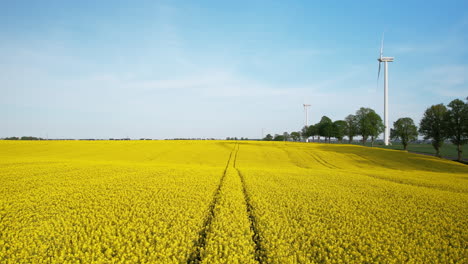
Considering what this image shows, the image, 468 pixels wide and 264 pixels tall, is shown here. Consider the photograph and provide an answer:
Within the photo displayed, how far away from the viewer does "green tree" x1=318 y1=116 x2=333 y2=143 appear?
346 feet

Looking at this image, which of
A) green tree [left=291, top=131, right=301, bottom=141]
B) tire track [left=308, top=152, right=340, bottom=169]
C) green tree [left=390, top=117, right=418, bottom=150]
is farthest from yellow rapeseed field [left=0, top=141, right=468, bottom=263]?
green tree [left=291, top=131, right=301, bottom=141]

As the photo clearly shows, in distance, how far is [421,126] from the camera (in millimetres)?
58688

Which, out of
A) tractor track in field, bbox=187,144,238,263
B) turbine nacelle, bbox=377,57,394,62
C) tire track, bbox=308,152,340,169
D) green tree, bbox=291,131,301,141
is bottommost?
tire track, bbox=308,152,340,169

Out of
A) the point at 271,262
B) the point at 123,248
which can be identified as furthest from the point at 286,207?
the point at 123,248

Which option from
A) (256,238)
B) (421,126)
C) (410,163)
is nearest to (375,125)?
(421,126)

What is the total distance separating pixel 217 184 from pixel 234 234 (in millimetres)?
8100

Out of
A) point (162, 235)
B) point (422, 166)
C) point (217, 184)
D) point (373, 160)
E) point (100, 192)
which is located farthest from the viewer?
point (373, 160)

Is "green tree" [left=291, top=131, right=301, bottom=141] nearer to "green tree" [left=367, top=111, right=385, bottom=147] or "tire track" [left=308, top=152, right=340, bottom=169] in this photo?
"green tree" [left=367, top=111, right=385, bottom=147]

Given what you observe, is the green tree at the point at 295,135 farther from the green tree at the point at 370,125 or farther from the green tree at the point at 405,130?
the green tree at the point at 405,130

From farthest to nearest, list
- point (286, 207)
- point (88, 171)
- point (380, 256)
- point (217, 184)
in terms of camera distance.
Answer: point (88, 171) → point (217, 184) → point (286, 207) → point (380, 256)

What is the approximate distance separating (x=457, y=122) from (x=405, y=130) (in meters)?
23.3

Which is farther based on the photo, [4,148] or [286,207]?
[4,148]

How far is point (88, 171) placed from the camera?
1814 centimetres

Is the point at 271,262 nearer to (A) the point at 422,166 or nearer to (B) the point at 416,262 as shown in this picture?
(B) the point at 416,262
